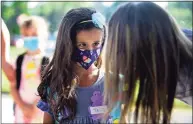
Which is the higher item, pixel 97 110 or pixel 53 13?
pixel 53 13

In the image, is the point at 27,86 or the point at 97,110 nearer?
the point at 97,110

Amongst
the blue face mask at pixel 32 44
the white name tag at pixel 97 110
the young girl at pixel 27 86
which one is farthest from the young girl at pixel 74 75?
the blue face mask at pixel 32 44

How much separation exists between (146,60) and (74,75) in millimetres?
718

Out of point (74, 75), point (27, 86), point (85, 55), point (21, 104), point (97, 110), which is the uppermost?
point (85, 55)

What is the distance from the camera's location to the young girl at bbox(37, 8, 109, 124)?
1939 mm

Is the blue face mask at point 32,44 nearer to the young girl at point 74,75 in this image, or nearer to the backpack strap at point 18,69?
the backpack strap at point 18,69

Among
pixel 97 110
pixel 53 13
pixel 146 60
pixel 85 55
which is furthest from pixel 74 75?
pixel 53 13

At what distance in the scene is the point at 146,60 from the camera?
1.37 metres

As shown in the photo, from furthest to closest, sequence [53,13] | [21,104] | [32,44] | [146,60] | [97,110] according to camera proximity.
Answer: [53,13], [32,44], [21,104], [97,110], [146,60]

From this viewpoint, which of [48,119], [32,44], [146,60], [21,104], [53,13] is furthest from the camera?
[53,13]

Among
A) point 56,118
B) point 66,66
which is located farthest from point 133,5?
point 56,118

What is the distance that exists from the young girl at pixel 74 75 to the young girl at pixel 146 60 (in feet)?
1.72

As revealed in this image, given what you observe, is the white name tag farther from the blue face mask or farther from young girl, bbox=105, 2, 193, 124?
the blue face mask

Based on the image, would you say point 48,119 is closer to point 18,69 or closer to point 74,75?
point 74,75
